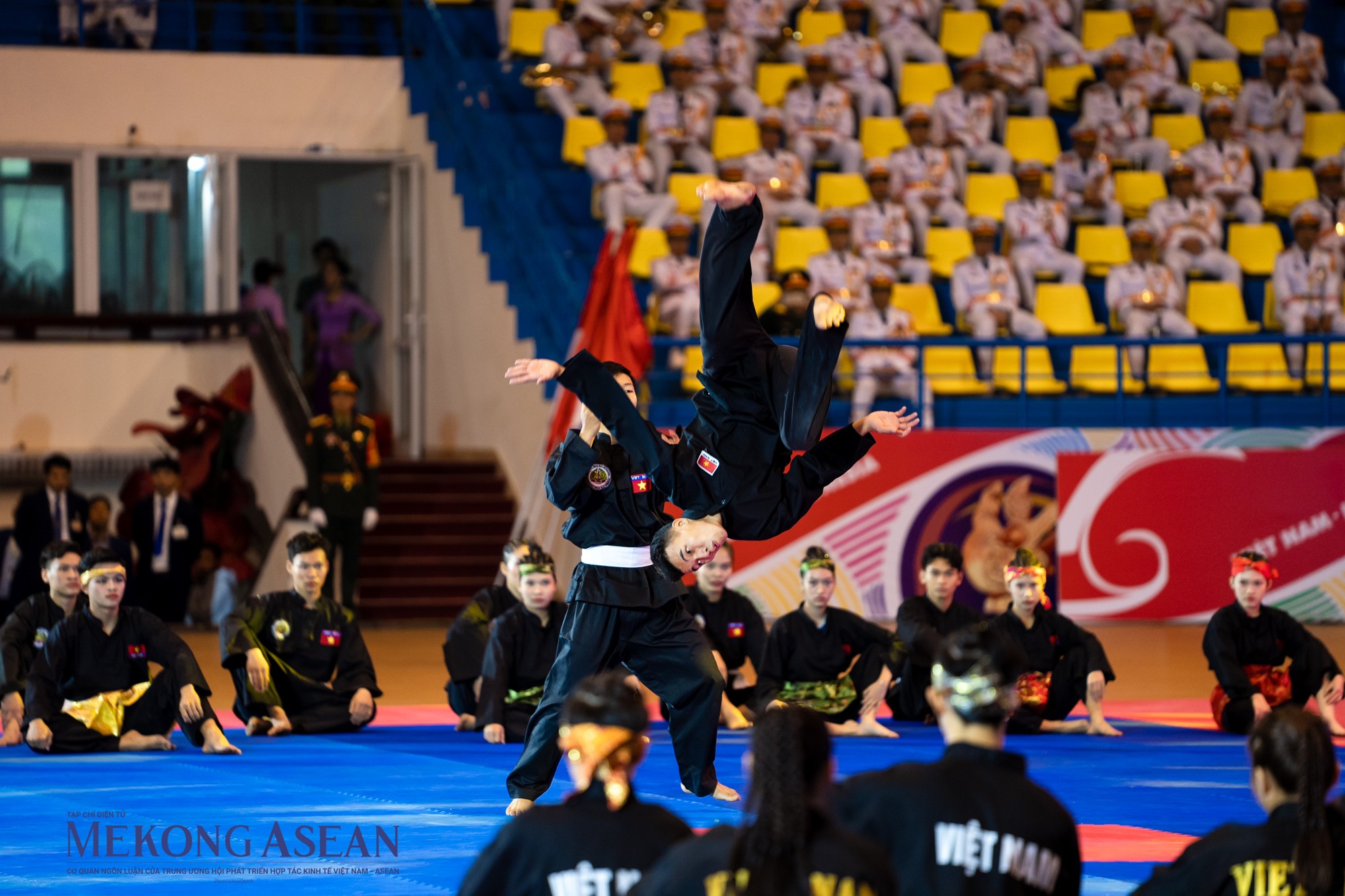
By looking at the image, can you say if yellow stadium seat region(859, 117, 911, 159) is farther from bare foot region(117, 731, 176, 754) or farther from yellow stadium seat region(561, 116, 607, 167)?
bare foot region(117, 731, 176, 754)

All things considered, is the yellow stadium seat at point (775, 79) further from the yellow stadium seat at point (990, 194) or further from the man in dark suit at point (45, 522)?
the man in dark suit at point (45, 522)

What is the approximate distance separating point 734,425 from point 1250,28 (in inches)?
451

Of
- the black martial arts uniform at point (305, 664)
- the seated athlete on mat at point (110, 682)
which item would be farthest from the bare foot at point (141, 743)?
the black martial arts uniform at point (305, 664)

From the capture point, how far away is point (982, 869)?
9.02ft

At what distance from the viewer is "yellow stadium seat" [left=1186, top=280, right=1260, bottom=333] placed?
12469 millimetres

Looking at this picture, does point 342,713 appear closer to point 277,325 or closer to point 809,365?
point 809,365

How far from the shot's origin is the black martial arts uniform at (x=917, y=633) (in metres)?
7.44

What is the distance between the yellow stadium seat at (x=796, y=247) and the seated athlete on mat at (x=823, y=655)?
4.88m

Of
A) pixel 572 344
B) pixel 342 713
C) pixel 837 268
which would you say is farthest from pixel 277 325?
pixel 342 713

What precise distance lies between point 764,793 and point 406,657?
7.94 m

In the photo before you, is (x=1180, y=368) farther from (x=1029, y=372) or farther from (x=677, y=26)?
(x=677, y=26)

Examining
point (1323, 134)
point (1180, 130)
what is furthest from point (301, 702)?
point (1323, 134)

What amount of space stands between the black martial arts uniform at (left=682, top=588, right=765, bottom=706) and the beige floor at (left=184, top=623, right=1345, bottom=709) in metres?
1.63

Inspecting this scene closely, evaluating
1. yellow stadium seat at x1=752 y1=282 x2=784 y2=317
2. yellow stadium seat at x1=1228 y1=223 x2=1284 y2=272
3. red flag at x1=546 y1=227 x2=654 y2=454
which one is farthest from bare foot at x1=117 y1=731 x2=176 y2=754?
yellow stadium seat at x1=1228 y1=223 x2=1284 y2=272
